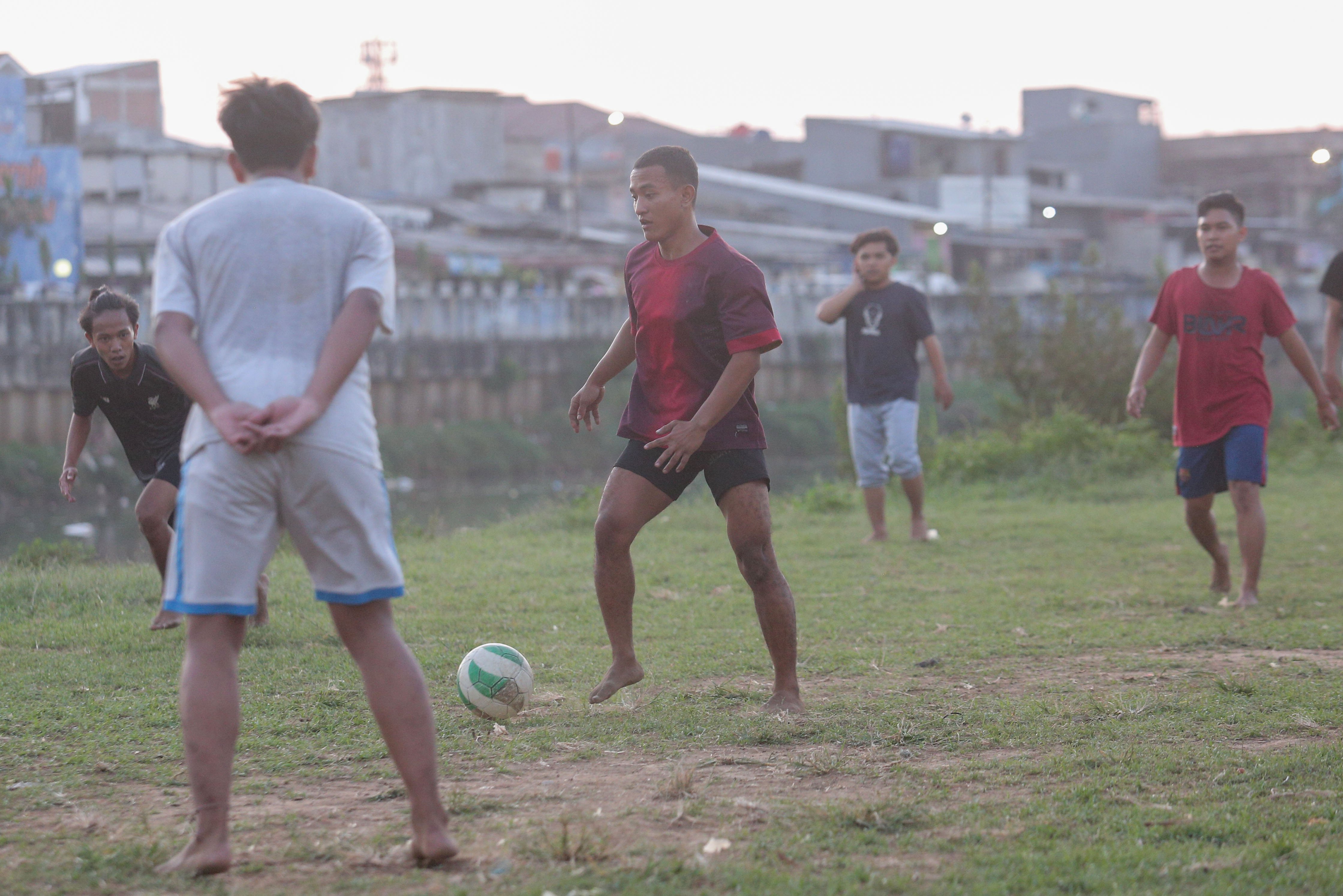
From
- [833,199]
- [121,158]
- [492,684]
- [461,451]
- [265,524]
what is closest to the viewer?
[265,524]

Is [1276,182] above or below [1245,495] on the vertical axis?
above

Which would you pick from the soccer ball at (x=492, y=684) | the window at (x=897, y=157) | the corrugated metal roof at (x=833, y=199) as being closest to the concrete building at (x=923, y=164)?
the window at (x=897, y=157)

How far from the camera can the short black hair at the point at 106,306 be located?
5.94m

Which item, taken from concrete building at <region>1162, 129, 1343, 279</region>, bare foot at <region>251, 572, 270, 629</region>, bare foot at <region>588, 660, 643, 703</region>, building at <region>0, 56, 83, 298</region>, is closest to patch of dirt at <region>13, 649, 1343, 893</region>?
bare foot at <region>588, 660, 643, 703</region>

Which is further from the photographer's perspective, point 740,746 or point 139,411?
point 139,411

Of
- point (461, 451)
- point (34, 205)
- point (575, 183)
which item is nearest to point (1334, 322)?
point (461, 451)

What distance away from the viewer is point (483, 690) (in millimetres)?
4578

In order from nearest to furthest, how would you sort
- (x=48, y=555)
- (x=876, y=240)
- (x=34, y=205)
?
(x=48, y=555)
(x=876, y=240)
(x=34, y=205)

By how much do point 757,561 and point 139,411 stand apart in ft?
10.0

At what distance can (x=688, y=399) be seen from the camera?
4.61 meters

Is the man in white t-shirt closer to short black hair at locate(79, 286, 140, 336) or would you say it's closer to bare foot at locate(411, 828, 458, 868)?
bare foot at locate(411, 828, 458, 868)

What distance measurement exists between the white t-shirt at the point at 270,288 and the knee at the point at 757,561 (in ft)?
5.93

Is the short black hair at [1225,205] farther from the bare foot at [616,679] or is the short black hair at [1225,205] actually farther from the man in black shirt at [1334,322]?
the bare foot at [616,679]

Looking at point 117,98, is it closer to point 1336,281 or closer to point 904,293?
point 904,293
